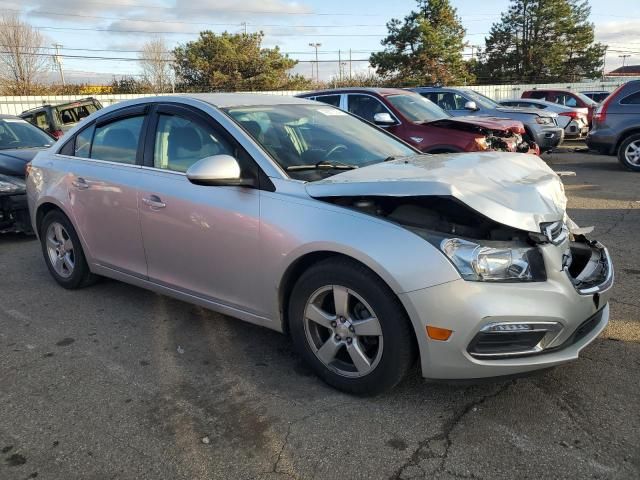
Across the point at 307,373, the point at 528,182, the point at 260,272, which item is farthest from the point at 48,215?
the point at 528,182

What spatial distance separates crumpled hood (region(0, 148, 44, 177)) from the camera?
6855mm

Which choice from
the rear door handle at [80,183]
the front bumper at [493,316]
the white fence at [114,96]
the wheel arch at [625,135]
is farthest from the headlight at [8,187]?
the wheel arch at [625,135]

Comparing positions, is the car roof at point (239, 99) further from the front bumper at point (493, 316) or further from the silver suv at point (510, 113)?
the silver suv at point (510, 113)

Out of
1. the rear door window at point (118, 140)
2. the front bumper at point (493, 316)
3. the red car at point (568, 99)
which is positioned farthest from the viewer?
the red car at point (568, 99)

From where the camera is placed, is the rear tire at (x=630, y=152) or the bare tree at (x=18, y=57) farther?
the bare tree at (x=18, y=57)

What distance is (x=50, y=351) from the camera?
372 cm

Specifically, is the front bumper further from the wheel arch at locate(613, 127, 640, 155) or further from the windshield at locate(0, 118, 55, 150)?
the wheel arch at locate(613, 127, 640, 155)

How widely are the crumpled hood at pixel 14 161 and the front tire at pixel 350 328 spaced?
5323 millimetres

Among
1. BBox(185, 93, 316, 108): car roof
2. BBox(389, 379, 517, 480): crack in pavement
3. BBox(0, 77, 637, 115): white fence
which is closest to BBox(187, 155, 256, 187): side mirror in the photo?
BBox(185, 93, 316, 108): car roof

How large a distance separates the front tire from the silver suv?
10544 mm

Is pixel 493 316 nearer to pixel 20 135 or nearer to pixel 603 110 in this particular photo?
pixel 20 135

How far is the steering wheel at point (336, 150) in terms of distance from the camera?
12.1 ft

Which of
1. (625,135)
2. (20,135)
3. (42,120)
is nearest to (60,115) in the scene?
(42,120)

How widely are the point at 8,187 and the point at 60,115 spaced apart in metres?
6.92
